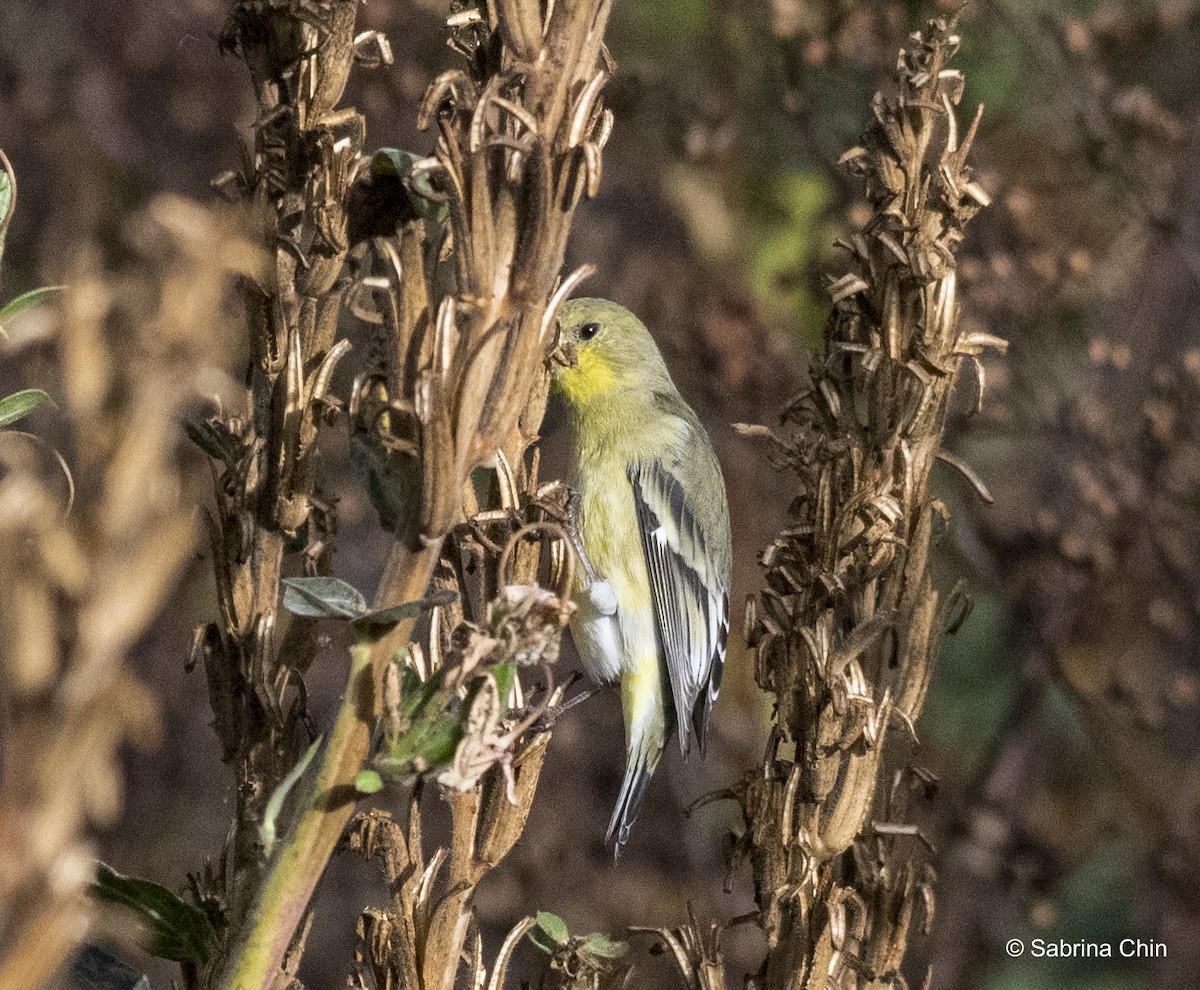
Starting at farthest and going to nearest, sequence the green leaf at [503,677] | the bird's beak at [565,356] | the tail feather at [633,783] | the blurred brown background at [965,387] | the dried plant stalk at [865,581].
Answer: the blurred brown background at [965,387] < the tail feather at [633,783] < the bird's beak at [565,356] < the dried plant stalk at [865,581] < the green leaf at [503,677]

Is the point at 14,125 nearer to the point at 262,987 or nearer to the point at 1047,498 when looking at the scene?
the point at 1047,498

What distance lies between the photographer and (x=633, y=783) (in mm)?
3348

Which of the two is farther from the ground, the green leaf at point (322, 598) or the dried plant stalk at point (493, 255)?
the dried plant stalk at point (493, 255)

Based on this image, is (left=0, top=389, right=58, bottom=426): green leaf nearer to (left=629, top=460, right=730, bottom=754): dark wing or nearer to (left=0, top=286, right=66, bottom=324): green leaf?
(left=0, top=286, right=66, bottom=324): green leaf

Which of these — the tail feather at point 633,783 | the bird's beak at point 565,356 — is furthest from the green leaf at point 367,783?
the tail feather at point 633,783

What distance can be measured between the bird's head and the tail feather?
0.93 meters

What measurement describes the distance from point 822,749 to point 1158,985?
2.72 metres

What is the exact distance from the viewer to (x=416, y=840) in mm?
1366

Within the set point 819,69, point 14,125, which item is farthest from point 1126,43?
point 14,125

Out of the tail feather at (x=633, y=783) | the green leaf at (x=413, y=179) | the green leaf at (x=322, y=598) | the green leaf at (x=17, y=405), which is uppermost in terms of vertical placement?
the green leaf at (x=413, y=179)

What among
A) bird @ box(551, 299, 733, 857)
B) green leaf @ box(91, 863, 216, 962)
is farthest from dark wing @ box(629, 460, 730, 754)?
green leaf @ box(91, 863, 216, 962)

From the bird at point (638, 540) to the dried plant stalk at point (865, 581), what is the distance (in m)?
1.68

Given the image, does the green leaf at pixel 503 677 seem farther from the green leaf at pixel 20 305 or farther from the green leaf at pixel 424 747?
the green leaf at pixel 20 305

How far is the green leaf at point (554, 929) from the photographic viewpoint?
56.6 inches
